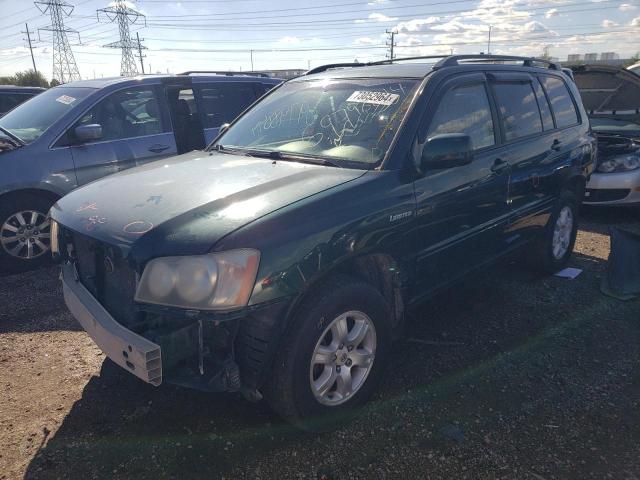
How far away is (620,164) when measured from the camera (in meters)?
6.45

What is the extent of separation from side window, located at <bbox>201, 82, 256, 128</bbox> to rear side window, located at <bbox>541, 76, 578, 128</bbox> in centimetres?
380

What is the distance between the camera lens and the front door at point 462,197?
2955 mm

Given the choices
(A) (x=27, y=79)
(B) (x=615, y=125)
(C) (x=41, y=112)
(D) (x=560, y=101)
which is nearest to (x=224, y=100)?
(C) (x=41, y=112)

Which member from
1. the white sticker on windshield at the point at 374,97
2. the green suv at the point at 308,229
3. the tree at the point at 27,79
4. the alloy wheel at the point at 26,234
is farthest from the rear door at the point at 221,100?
the tree at the point at 27,79

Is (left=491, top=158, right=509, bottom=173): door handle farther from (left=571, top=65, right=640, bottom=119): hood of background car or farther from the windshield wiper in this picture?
(left=571, top=65, right=640, bottom=119): hood of background car

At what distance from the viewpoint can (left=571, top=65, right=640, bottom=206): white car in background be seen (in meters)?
6.39

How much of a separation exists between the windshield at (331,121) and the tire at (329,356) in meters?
0.82

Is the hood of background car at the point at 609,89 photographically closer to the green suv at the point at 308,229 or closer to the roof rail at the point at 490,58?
the roof rail at the point at 490,58

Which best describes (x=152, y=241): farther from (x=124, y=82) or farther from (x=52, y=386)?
(x=124, y=82)

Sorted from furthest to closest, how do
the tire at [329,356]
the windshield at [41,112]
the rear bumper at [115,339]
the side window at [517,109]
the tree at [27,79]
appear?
the tree at [27,79], the windshield at [41,112], the side window at [517,109], the tire at [329,356], the rear bumper at [115,339]

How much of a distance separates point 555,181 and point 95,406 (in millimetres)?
4037

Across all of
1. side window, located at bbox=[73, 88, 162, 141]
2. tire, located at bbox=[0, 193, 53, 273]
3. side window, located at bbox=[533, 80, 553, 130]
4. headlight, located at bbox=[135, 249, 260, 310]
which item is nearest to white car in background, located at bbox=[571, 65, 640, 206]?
side window, located at bbox=[533, 80, 553, 130]

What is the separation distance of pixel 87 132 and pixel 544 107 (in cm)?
434

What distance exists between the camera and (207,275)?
208cm
